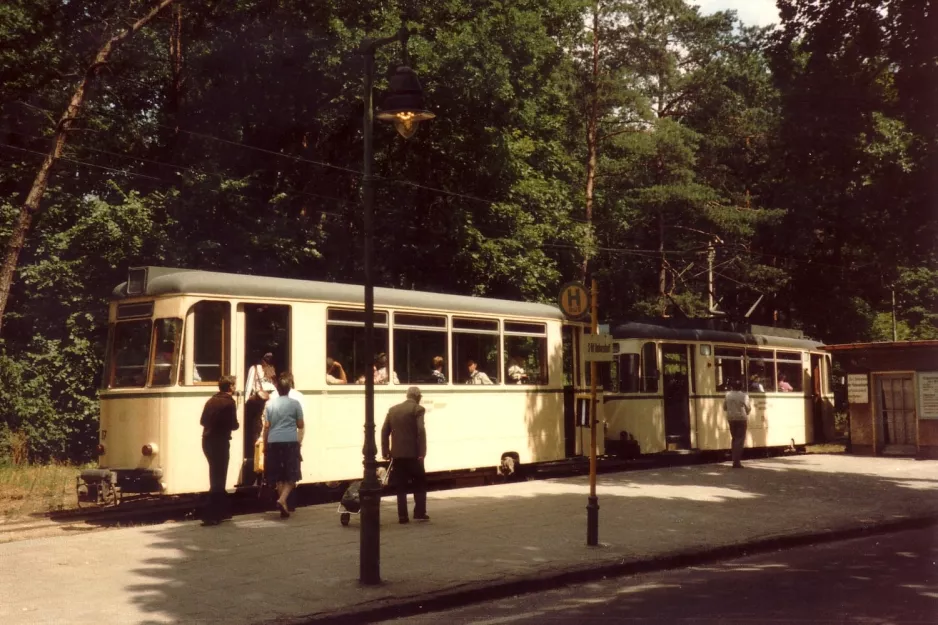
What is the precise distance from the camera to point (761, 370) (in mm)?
25891

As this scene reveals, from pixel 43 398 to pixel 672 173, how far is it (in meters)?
23.9

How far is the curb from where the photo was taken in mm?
8406

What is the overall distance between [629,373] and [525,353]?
4.01 meters

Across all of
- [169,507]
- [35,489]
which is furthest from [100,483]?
[35,489]

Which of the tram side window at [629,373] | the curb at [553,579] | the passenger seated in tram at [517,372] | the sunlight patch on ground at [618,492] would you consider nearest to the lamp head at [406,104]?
the curb at [553,579]

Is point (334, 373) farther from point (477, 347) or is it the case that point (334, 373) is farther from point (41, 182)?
point (41, 182)

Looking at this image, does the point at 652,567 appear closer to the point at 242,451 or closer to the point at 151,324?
the point at 242,451

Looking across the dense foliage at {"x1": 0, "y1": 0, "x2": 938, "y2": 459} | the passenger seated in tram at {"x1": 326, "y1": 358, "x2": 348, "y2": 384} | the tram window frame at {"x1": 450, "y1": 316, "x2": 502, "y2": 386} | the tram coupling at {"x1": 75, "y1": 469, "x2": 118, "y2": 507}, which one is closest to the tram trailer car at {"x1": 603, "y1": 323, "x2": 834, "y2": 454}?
the dense foliage at {"x1": 0, "y1": 0, "x2": 938, "y2": 459}

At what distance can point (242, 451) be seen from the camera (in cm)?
1451

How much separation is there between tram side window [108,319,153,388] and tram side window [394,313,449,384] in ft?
12.8

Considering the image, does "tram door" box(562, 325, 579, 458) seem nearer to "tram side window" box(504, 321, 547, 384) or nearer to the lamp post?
"tram side window" box(504, 321, 547, 384)

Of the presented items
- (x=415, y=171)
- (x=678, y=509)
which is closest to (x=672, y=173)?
(x=415, y=171)

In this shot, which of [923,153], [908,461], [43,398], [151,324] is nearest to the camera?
[151,324]

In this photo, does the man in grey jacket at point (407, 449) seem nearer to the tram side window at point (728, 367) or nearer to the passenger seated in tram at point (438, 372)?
the passenger seated in tram at point (438, 372)
